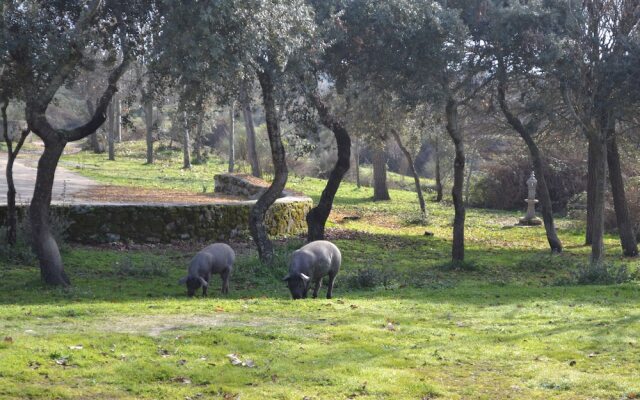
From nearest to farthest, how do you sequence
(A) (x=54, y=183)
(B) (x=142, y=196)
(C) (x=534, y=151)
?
(C) (x=534, y=151) < (B) (x=142, y=196) < (A) (x=54, y=183)

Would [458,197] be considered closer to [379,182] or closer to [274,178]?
[274,178]

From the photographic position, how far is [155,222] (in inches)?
997

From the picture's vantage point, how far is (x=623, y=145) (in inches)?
1252

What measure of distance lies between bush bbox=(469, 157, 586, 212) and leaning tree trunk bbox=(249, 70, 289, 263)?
3147 centimetres

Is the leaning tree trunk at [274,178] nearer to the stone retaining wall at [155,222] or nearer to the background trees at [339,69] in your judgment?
the background trees at [339,69]

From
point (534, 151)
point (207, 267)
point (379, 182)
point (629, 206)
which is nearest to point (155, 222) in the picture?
point (207, 267)

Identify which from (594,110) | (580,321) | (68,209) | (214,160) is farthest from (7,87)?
(214,160)

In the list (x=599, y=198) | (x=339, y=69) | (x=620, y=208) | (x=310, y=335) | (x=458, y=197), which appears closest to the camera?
(x=310, y=335)

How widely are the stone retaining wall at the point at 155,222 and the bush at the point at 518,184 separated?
28.0 meters

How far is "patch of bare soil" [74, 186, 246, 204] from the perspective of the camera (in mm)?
29672

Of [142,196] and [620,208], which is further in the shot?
[142,196]

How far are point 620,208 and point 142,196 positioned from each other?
17282mm

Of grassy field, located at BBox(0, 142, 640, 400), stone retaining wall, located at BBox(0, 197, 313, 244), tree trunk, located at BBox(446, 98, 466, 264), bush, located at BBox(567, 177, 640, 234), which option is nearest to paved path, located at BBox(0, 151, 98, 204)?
stone retaining wall, located at BBox(0, 197, 313, 244)

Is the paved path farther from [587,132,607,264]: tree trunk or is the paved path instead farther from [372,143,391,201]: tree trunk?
[372,143,391,201]: tree trunk
